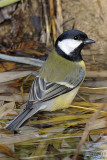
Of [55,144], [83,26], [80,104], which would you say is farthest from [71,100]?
[83,26]

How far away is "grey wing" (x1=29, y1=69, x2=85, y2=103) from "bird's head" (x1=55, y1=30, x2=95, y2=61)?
1.33ft

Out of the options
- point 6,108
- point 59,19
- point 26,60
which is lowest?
point 6,108

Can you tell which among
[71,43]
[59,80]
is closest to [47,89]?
[59,80]

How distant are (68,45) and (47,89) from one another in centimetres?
70

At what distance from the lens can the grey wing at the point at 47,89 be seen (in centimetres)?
359

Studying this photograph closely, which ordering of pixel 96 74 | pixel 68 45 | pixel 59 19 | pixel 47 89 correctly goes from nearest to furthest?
pixel 47 89
pixel 68 45
pixel 96 74
pixel 59 19

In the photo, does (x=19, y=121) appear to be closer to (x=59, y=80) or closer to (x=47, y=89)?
(x=47, y=89)

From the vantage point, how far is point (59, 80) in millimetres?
3793

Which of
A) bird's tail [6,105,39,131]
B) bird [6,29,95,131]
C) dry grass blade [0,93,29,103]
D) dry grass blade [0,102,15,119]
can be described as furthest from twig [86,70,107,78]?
bird's tail [6,105,39,131]

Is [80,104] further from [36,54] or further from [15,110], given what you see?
[36,54]

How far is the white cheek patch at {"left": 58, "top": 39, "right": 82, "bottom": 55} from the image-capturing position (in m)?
4.01

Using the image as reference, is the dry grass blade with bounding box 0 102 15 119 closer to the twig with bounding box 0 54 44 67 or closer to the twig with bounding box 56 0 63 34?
the twig with bounding box 0 54 44 67

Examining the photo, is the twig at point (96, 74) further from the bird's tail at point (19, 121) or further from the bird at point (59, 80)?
the bird's tail at point (19, 121)

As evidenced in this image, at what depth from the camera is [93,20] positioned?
5344mm
